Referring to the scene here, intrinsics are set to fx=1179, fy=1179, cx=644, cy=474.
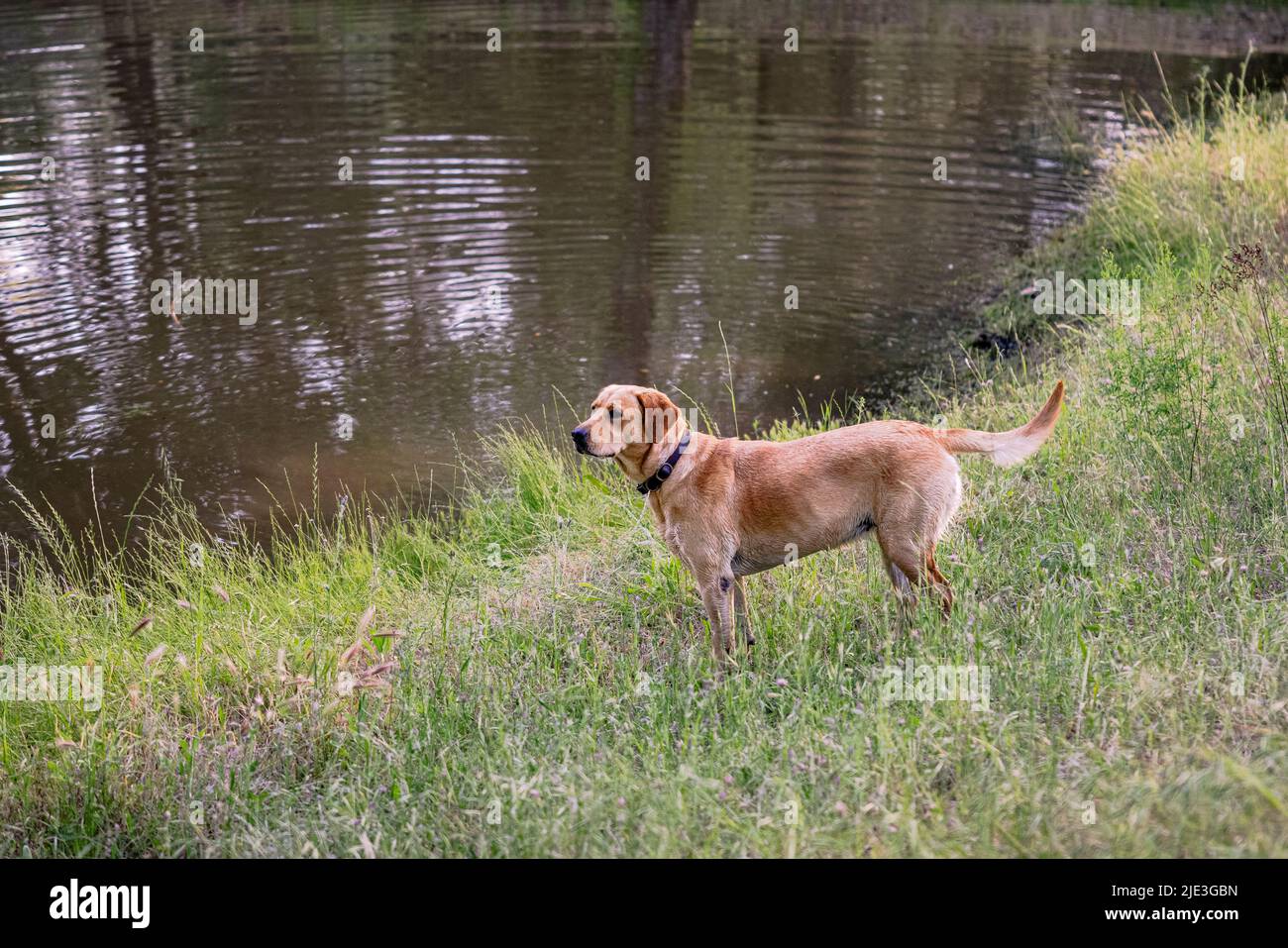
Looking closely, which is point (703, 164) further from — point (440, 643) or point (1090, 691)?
point (1090, 691)

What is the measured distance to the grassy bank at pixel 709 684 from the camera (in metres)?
3.65

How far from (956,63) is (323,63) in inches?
492

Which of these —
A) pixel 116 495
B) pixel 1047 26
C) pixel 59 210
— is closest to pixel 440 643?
pixel 116 495

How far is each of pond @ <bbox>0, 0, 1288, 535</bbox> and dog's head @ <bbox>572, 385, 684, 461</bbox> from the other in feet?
12.9

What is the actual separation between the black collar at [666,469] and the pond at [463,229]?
3820 millimetres

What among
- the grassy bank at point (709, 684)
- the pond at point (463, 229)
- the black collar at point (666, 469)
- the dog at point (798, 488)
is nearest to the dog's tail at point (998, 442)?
the dog at point (798, 488)

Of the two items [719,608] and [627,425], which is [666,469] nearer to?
[627,425]

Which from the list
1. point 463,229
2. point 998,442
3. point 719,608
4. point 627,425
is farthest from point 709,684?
point 463,229

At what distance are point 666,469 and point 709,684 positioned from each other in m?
0.91

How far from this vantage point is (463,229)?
1365 cm

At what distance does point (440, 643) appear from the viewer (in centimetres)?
548

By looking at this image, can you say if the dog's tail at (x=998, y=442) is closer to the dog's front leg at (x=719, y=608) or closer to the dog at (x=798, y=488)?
the dog at (x=798, y=488)

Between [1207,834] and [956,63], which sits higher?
[956,63]

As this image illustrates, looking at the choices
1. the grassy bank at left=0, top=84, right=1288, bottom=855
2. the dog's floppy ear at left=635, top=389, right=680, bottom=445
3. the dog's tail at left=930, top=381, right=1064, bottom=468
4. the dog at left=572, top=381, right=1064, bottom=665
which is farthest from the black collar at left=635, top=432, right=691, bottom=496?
the dog's tail at left=930, top=381, right=1064, bottom=468
